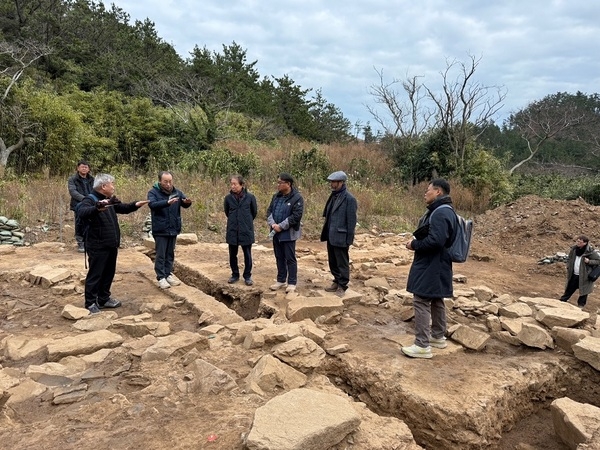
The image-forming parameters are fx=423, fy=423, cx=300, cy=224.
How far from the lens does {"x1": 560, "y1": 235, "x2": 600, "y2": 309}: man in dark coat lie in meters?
6.47

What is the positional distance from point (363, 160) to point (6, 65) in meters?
16.6

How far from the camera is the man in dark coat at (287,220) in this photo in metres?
5.68

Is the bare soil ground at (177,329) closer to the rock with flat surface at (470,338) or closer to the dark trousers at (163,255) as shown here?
the rock with flat surface at (470,338)

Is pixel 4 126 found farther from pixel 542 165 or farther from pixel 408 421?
pixel 542 165

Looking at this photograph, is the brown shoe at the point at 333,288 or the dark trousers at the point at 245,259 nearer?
the brown shoe at the point at 333,288

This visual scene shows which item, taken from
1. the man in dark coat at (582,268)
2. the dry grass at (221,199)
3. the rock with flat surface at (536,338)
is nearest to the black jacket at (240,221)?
the rock with flat surface at (536,338)

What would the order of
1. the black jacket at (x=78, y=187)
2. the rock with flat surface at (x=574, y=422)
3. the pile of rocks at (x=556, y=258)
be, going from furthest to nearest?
the pile of rocks at (x=556, y=258) < the black jacket at (x=78, y=187) < the rock with flat surface at (x=574, y=422)

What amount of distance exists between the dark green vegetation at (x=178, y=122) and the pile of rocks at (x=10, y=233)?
15.9ft

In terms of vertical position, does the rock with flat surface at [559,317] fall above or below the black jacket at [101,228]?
below

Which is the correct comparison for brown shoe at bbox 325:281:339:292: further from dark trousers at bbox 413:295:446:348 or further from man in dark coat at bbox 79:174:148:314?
man in dark coat at bbox 79:174:148:314

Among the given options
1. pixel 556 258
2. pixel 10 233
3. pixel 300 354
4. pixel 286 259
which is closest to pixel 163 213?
pixel 286 259

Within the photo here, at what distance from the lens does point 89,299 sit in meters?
5.11

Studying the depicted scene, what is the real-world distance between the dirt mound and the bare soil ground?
0.22 feet

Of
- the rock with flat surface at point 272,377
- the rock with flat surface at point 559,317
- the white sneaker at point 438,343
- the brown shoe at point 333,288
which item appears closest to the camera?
the rock with flat surface at point 272,377
